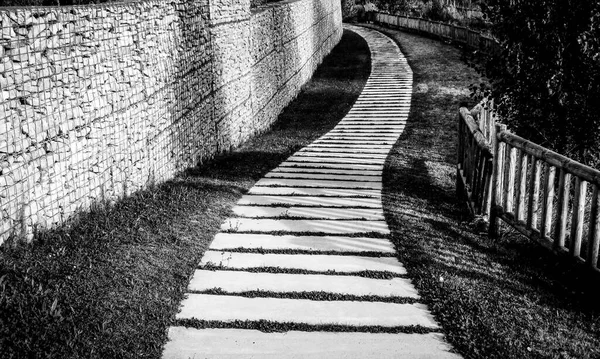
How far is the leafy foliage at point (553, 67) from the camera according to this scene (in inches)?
278

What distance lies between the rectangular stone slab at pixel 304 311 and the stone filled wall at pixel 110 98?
166 centimetres

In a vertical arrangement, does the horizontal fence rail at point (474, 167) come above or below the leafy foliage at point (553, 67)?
below

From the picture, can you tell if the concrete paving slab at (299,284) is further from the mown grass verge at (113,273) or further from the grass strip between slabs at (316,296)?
the mown grass verge at (113,273)

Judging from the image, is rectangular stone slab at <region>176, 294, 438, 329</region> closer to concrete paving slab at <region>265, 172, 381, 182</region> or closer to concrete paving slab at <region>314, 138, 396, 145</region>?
concrete paving slab at <region>265, 172, 381, 182</region>

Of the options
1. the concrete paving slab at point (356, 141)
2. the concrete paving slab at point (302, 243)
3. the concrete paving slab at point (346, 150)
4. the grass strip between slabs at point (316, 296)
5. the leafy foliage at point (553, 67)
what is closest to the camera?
the grass strip between slabs at point (316, 296)

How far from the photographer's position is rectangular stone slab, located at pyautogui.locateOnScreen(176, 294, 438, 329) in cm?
447

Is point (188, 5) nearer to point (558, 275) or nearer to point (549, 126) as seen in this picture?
point (549, 126)

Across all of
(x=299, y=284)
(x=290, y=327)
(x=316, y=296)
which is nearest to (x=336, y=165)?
(x=299, y=284)

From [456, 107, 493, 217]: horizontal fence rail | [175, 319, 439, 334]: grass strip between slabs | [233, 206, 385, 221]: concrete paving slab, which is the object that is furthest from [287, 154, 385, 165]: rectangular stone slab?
[175, 319, 439, 334]: grass strip between slabs

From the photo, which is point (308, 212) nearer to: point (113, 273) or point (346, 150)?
point (113, 273)

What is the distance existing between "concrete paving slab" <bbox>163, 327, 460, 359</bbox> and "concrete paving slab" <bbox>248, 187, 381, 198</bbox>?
3706 mm

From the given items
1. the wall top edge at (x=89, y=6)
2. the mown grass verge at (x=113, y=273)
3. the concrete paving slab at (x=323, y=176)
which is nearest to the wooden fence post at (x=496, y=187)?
the concrete paving slab at (x=323, y=176)

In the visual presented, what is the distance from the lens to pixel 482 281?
5.26 meters

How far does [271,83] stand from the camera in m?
14.1
